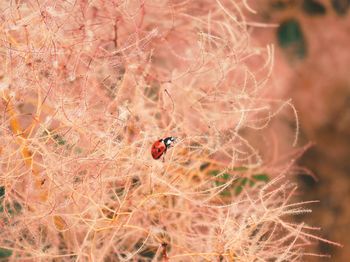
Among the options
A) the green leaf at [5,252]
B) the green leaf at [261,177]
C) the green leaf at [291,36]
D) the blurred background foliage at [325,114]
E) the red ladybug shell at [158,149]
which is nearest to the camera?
the red ladybug shell at [158,149]

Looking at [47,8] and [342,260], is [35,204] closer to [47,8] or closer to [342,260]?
[47,8]

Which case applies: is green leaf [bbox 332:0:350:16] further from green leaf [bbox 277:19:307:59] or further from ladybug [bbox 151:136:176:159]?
ladybug [bbox 151:136:176:159]

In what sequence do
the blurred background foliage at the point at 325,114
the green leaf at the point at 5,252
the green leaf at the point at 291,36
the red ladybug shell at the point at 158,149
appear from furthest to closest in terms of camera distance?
the blurred background foliage at the point at 325,114
the green leaf at the point at 291,36
the green leaf at the point at 5,252
the red ladybug shell at the point at 158,149

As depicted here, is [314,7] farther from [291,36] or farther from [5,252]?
[5,252]

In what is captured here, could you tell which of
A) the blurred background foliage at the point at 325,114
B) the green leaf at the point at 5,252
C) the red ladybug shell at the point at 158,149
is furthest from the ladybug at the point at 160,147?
the blurred background foliage at the point at 325,114

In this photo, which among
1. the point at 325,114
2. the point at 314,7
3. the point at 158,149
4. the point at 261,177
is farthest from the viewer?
the point at 325,114

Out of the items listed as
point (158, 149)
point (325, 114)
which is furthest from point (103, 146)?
point (325, 114)

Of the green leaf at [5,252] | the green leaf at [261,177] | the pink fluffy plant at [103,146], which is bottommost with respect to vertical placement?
the green leaf at [261,177]

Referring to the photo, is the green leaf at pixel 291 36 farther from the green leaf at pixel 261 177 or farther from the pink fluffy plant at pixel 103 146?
the pink fluffy plant at pixel 103 146

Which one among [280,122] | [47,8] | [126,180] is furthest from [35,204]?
[280,122]
